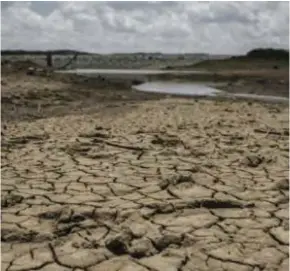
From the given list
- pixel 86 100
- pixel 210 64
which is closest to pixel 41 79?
pixel 86 100

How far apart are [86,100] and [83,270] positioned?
33.4 feet

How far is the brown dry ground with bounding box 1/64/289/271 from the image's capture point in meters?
3.14

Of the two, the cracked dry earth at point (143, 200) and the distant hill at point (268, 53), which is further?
the distant hill at point (268, 53)

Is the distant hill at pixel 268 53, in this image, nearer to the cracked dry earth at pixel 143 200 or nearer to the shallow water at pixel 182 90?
the shallow water at pixel 182 90

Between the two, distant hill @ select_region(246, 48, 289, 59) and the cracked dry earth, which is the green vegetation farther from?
the cracked dry earth

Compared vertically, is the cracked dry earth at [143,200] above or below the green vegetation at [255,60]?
above

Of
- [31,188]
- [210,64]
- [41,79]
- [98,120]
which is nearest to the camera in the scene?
[31,188]

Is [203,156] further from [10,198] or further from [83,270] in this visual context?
[83,270]

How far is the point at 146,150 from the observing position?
6.00 m

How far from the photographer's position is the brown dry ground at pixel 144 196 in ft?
10.3

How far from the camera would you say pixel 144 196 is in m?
4.23

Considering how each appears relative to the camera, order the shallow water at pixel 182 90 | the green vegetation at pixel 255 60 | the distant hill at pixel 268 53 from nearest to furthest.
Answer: the shallow water at pixel 182 90 < the green vegetation at pixel 255 60 < the distant hill at pixel 268 53

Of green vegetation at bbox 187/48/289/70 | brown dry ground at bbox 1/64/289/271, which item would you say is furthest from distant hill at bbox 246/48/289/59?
brown dry ground at bbox 1/64/289/271

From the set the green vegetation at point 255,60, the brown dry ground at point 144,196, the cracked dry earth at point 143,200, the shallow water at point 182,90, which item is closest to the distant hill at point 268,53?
the green vegetation at point 255,60
